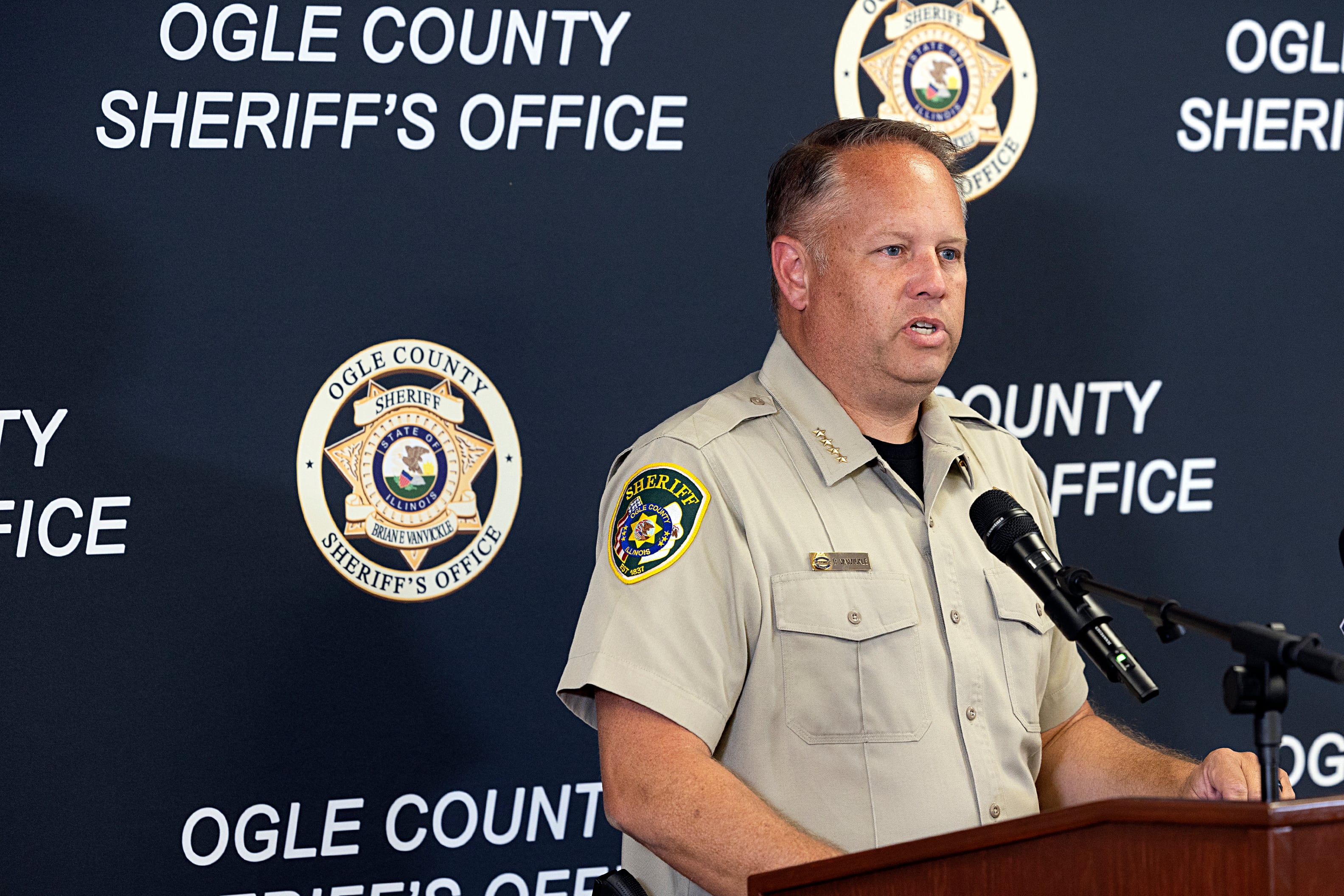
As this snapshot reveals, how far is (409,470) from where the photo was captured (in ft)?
7.03

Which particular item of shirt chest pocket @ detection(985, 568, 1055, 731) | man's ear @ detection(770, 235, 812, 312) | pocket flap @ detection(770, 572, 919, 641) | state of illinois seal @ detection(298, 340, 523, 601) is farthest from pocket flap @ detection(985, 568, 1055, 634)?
state of illinois seal @ detection(298, 340, 523, 601)

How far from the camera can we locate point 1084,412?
2.43m

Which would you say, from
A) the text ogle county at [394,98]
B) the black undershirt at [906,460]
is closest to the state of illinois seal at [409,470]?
the text ogle county at [394,98]

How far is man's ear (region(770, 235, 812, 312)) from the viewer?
5.90 feet

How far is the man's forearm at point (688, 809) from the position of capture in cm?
138

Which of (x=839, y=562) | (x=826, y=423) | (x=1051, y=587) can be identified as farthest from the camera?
(x=826, y=423)

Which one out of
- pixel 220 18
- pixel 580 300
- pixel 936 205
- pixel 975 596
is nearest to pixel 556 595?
pixel 580 300

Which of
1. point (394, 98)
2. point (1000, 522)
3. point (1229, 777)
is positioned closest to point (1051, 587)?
point (1000, 522)

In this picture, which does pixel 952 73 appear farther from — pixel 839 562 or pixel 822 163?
pixel 839 562

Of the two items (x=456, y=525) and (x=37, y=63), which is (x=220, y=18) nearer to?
(x=37, y=63)

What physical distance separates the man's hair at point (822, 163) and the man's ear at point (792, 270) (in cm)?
1

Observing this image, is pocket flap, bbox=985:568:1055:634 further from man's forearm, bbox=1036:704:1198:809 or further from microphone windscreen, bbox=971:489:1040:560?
microphone windscreen, bbox=971:489:1040:560

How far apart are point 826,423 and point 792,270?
0.23 m

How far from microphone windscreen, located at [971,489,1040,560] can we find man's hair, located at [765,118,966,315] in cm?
58
